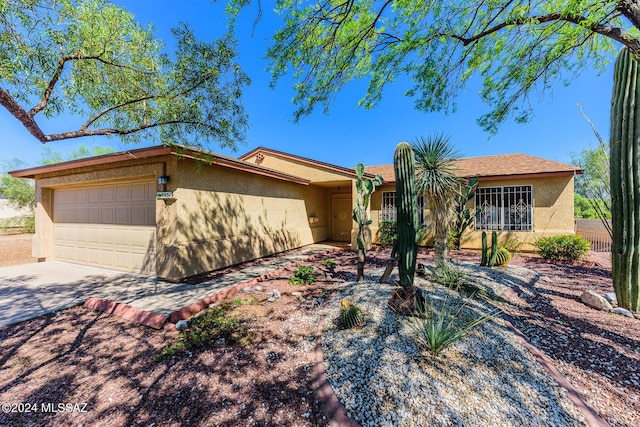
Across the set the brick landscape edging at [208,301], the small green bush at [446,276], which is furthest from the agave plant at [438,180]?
the brick landscape edging at [208,301]

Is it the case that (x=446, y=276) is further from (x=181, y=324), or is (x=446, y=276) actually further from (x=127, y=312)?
(x=127, y=312)

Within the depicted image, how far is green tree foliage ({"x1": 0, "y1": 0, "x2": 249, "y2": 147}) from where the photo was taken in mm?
3480

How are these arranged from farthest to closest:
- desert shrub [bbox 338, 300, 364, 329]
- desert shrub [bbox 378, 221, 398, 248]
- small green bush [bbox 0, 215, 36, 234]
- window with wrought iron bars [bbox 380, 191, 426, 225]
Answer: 1. small green bush [bbox 0, 215, 36, 234]
2. window with wrought iron bars [bbox 380, 191, 426, 225]
3. desert shrub [bbox 378, 221, 398, 248]
4. desert shrub [bbox 338, 300, 364, 329]

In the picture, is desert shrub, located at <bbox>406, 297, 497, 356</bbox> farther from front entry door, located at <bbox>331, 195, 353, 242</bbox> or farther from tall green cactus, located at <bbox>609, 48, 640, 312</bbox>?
front entry door, located at <bbox>331, 195, 353, 242</bbox>

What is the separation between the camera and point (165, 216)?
6047mm

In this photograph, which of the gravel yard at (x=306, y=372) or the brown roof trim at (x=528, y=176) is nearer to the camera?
the gravel yard at (x=306, y=372)

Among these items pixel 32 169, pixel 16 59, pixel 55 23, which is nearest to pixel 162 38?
pixel 55 23

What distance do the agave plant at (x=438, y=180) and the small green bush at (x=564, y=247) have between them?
5.75 meters

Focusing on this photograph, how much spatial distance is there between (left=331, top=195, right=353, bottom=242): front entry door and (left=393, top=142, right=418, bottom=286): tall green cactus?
9240 millimetres

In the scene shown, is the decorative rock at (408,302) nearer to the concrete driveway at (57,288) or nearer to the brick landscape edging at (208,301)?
the brick landscape edging at (208,301)

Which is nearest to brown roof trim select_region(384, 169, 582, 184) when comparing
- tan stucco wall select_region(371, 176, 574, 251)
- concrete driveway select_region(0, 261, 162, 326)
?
tan stucco wall select_region(371, 176, 574, 251)

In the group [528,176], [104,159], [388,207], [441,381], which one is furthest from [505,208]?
[104,159]

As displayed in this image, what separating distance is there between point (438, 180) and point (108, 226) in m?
9.52

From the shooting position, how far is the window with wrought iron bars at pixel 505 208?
991 centimetres
